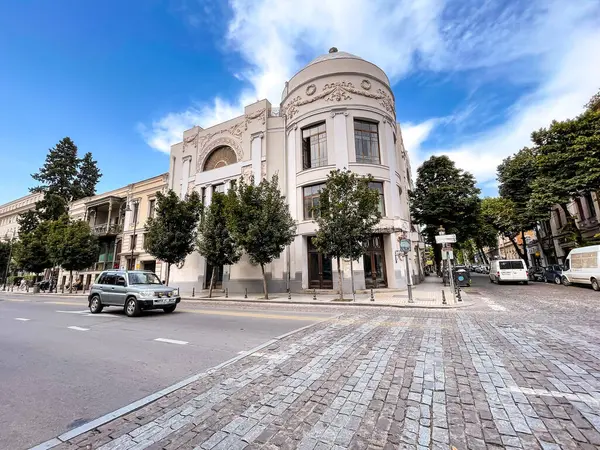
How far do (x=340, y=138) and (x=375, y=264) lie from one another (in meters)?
10.3

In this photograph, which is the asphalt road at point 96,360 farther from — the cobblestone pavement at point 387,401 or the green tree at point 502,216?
the green tree at point 502,216

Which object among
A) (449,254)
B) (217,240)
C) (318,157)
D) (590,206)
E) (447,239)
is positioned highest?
(318,157)

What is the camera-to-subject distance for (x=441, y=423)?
296 cm

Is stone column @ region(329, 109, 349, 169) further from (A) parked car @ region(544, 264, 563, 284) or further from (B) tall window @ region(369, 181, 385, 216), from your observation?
(A) parked car @ region(544, 264, 563, 284)

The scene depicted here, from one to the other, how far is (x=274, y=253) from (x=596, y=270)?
19.6 m

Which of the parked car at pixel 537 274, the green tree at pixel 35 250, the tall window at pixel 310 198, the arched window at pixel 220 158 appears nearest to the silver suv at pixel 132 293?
the tall window at pixel 310 198

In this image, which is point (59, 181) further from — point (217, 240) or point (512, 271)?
point (512, 271)

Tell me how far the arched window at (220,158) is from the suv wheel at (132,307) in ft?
59.5

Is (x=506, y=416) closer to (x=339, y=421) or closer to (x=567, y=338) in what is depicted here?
(x=339, y=421)

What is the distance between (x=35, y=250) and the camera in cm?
3409

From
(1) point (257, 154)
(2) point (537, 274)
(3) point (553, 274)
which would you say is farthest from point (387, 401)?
(2) point (537, 274)

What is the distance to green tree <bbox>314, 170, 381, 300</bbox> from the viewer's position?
52.3ft

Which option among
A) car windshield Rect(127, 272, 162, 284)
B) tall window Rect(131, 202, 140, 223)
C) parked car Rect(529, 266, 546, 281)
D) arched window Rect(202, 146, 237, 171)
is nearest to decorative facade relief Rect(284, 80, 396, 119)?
arched window Rect(202, 146, 237, 171)

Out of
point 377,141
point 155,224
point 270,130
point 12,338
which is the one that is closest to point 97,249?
point 155,224
